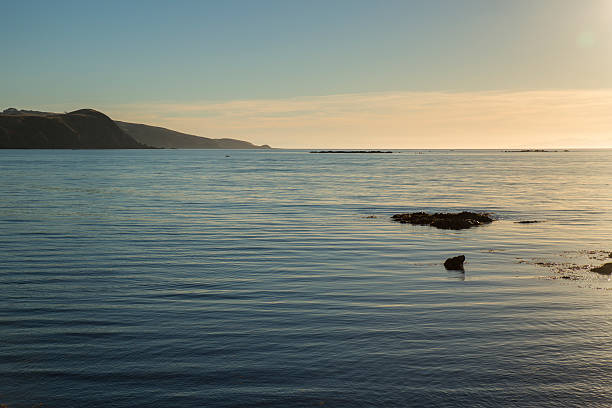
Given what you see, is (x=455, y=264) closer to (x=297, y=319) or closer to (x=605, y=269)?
(x=605, y=269)

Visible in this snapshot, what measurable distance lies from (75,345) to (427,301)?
10.3 metres

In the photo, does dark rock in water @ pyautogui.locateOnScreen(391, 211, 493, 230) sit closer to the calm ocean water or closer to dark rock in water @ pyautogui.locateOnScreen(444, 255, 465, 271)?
the calm ocean water

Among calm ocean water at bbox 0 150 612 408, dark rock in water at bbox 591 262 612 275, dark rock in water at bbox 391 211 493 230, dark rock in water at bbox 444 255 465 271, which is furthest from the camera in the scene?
dark rock in water at bbox 391 211 493 230

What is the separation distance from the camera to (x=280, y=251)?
2614cm

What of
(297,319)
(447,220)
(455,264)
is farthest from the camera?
(447,220)

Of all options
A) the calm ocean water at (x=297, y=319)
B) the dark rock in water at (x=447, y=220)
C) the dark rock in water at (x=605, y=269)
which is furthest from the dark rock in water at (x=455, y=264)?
the dark rock in water at (x=447, y=220)

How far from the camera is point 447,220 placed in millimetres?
36969

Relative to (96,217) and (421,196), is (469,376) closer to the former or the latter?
(96,217)

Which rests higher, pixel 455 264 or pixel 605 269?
pixel 605 269

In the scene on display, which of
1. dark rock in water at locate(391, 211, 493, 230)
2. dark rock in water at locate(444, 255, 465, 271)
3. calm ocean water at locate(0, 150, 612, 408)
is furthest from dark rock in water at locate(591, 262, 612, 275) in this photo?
dark rock in water at locate(391, 211, 493, 230)

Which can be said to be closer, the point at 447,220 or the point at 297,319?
the point at 297,319

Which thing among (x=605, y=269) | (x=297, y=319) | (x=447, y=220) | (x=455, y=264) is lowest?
(x=297, y=319)

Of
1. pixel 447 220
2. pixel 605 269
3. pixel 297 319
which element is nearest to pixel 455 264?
pixel 605 269

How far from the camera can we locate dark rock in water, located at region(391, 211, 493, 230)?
1421 inches
